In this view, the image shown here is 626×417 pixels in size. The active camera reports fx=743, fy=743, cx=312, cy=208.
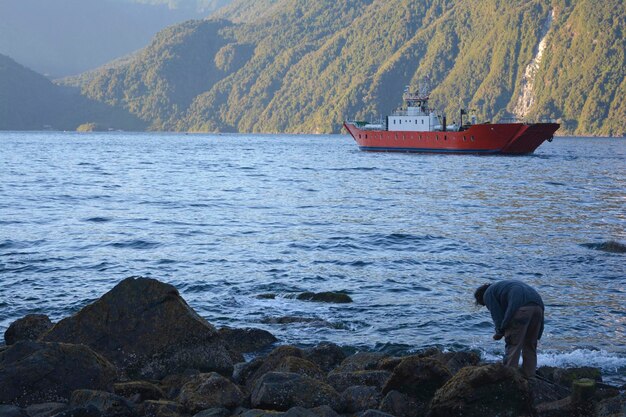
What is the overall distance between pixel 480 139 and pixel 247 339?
232 feet

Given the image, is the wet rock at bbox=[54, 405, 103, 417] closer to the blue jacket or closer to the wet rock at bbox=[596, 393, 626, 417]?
the blue jacket

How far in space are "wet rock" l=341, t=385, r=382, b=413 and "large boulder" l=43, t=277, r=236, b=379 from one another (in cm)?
252

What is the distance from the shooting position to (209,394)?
872 centimetres

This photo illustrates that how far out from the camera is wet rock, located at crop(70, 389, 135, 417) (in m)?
8.09

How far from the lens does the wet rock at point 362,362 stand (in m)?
10.4

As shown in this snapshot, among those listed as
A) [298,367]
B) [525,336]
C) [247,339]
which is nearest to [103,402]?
[298,367]

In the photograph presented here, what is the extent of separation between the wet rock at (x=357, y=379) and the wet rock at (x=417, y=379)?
0.47 m

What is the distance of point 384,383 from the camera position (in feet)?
29.8

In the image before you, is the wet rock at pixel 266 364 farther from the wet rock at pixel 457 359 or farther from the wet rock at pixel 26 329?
the wet rock at pixel 26 329

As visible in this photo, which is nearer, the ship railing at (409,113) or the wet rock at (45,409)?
the wet rock at (45,409)

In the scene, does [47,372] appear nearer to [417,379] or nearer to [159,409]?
[159,409]

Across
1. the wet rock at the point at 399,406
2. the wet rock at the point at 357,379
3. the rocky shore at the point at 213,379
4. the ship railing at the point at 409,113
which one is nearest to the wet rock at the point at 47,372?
the rocky shore at the point at 213,379

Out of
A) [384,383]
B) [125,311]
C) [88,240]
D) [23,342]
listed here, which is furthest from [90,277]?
[384,383]

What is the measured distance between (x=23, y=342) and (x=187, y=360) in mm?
2258
